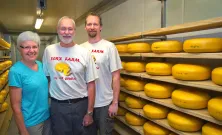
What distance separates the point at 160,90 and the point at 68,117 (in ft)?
3.10

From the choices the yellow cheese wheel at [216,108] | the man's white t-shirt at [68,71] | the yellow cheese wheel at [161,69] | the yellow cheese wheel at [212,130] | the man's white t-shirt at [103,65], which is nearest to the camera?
the yellow cheese wheel at [216,108]

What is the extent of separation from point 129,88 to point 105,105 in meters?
0.48

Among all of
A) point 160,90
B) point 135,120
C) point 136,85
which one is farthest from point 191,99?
point 135,120

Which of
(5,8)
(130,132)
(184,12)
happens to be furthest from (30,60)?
(5,8)

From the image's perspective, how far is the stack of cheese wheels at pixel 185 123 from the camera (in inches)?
63.4

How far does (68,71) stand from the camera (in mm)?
1671

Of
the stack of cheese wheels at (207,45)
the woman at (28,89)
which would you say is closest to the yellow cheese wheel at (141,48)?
the stack of cheese wheels at (207,45)

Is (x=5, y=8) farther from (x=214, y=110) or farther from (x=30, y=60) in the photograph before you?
(x=214, y=110)

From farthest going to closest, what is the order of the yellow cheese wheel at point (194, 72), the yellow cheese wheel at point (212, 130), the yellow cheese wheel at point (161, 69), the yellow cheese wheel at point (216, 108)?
the yellow cheese wheel at point (161, 69)
the yellow cheese wheel at point (194, 72)
the yellow cheese wheel at point (212, 130)
the yellow cheese wheel at point (216, 108)

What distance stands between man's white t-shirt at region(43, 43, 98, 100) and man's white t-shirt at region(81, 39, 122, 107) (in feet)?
0.97

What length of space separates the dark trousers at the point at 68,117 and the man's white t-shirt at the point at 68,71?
8 cm

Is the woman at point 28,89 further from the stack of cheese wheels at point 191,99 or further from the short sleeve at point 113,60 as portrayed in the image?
the stack of cheese wheels at point 191,99

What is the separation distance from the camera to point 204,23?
1.35m

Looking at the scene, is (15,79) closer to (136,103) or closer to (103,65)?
(103,65)
